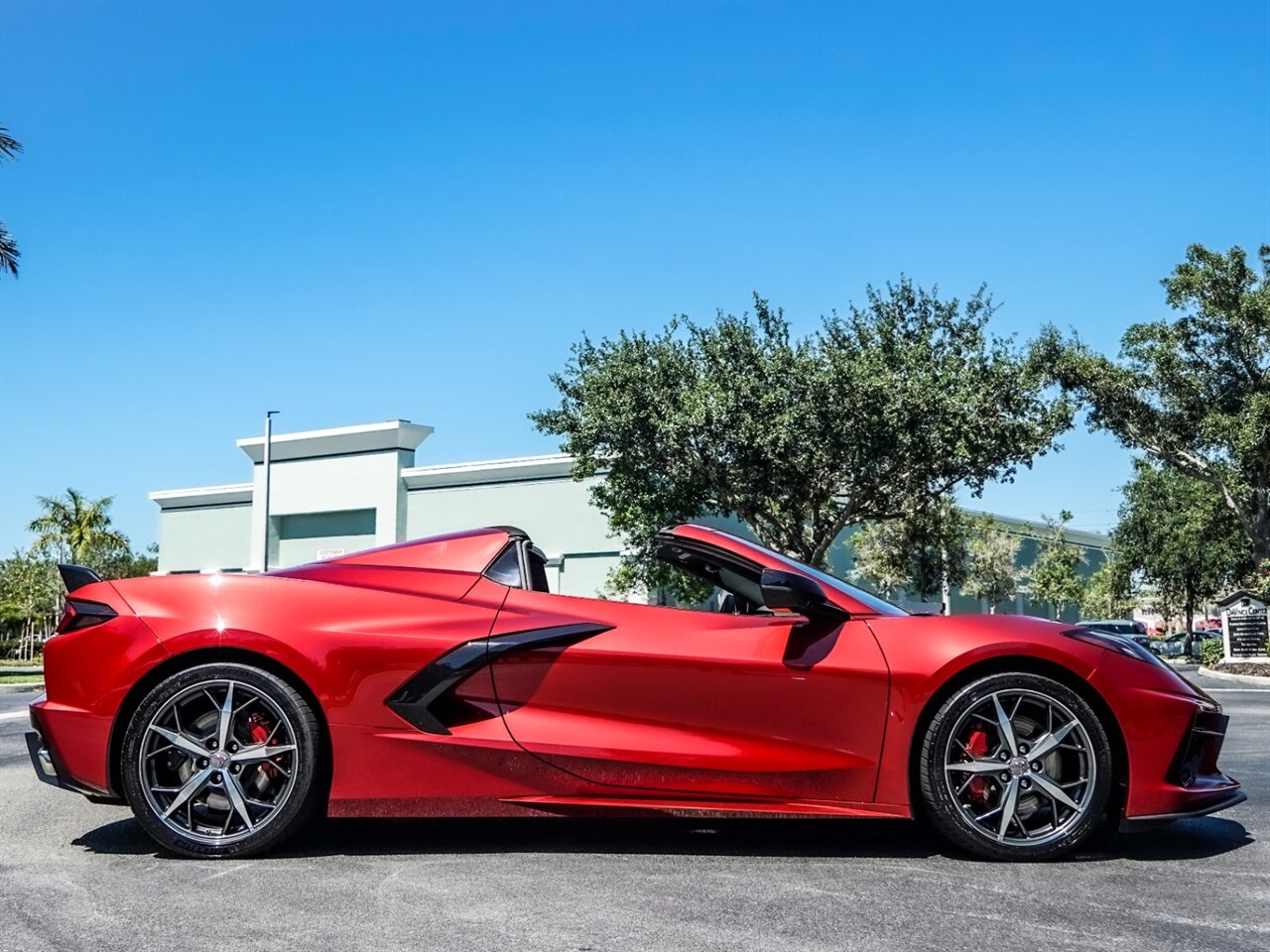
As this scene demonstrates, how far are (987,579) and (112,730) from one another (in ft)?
175

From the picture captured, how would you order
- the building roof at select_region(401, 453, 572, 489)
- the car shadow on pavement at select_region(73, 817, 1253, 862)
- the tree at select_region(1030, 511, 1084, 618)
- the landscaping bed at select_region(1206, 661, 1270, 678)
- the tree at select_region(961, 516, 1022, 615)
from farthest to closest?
1. the tree at select_region(1030, 511, 1084, 618)
2. the tree at select_region(961, 516, 1022, 615)
3. the building roof at select_region(401, 453, 572, 489)
4. the landscaping bed at select_region(1206, 661, 1270, 678)
5. the car shadow on pavement at select_region(73, 817, 1253, 862)

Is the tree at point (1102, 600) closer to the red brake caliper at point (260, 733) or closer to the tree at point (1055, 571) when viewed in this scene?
the tree at point (1055, 571)

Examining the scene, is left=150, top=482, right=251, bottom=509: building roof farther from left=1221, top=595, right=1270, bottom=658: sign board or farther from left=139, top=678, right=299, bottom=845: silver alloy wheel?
left=139, top=678, right=299, bottom=845: silver alloy wheel

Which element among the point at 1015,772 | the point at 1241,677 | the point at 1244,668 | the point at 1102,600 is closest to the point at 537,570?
the point at 1015,772

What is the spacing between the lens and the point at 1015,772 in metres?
4.36

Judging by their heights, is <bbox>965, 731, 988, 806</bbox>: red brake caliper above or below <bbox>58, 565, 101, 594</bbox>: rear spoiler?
below

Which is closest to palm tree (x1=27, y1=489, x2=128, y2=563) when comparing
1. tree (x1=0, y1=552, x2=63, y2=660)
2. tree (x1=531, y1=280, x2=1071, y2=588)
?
tree (x1=0, y1=552, x2=63, y2=660)

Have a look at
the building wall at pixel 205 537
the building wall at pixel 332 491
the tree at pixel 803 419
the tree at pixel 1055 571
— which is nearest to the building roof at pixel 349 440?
the building wall at pixel 332 491

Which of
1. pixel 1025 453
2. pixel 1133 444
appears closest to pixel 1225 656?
pixel 1133 444

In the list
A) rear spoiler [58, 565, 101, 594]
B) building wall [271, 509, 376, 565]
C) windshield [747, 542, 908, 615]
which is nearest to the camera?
windshield [747, 542, 908, 615]

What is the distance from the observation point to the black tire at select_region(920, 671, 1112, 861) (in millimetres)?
4340

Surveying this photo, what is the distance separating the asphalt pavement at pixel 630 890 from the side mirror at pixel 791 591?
92cm

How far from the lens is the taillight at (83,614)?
460 cm

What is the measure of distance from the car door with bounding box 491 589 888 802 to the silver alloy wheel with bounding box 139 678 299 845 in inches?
34.1
